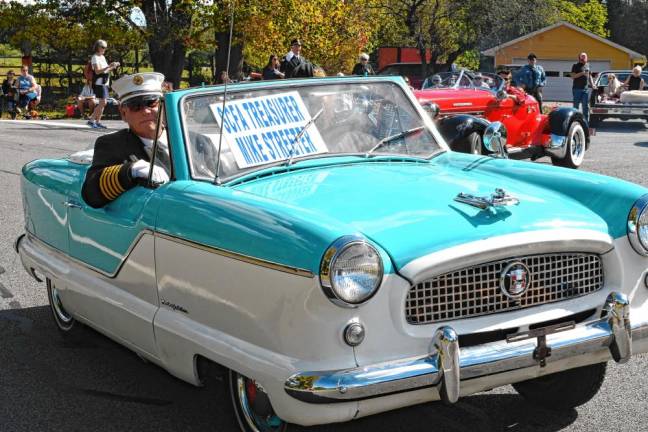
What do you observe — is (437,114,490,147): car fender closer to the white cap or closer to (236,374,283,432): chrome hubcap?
the white cap

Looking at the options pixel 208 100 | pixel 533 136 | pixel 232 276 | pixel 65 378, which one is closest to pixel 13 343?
pixel 65 378

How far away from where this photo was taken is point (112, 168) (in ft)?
15.4

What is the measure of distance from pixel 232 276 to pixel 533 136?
1149cm

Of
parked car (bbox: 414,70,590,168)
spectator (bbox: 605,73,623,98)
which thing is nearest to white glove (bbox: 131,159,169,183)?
parked car (bbox: 414,70,590,168)

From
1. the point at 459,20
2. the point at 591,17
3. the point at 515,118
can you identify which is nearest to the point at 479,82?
the point at 515,118

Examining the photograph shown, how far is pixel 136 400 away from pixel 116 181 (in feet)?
3.45

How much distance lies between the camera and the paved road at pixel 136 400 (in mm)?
4352

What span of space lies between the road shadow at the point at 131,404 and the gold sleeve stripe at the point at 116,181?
1003 millimetres

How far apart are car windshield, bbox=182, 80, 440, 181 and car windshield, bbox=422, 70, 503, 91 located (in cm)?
1097

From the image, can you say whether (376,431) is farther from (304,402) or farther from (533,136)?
(533,136)

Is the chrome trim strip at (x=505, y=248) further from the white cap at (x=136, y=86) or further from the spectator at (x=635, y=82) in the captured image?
the spectator at (x=635, y=82)

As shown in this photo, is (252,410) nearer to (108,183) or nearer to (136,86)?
(108,183)

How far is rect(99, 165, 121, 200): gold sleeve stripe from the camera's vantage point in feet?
15.3

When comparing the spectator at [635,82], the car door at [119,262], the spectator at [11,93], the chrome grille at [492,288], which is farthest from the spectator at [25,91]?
the chrome grille at [492,288]
